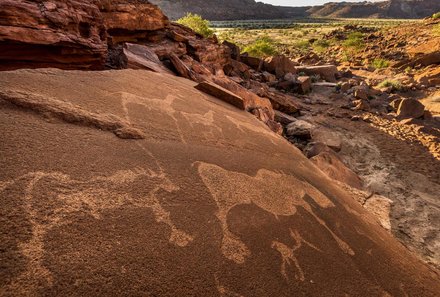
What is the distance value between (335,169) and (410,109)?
6.18m

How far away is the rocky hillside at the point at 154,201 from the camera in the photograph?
1387mm

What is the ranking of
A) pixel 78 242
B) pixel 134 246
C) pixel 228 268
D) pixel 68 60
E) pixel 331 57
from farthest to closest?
pixel 331 57, pixel 68 60, pixel 228 268, pixel 134 246, pixel 78 242

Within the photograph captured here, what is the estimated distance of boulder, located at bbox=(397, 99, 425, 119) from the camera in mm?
9258

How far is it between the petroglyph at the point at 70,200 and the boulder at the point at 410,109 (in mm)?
9924

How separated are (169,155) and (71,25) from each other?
12.8ft

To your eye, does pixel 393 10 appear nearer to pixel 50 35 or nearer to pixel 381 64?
pixel 381 64

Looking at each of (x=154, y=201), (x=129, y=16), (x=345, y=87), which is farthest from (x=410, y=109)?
(x=154, y=201)

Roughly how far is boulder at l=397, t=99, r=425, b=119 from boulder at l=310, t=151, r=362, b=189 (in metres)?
5.37

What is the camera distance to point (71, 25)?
4.84 meters

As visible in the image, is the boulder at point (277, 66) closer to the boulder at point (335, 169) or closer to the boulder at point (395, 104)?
the boulder at point (395, 104)

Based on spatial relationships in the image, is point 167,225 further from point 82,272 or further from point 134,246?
point 82,272

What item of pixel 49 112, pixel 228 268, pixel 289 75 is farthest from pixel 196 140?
pixel 289 75

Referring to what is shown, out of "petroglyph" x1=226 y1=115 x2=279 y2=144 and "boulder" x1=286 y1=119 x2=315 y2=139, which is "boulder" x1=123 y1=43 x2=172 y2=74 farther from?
"boulder" x1=286 y1=119 x2=315 y2=139

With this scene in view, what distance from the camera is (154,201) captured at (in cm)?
186
